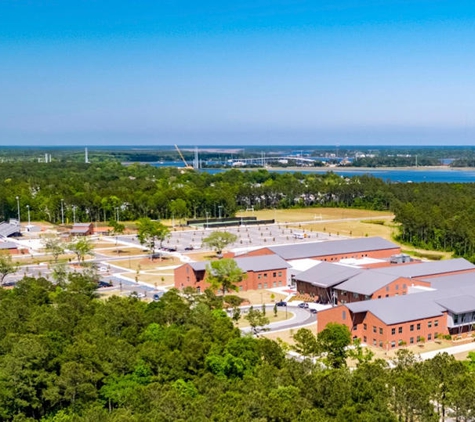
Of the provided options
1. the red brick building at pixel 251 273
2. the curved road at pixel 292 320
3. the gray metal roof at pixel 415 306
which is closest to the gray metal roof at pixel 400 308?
the gray metal roof at pixel 415 306

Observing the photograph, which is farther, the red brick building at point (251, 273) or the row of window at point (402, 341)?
the red brick building at point (251, 273)

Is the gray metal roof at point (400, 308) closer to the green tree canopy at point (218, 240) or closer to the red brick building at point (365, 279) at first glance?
the red brick building at point (365, 279)

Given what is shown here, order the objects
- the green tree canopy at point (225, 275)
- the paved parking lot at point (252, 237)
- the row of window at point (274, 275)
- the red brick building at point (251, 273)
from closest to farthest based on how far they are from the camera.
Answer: the green tree canopy at point (225, 275) → the red brick building at point (251, 273) → the row of window at point (274, 275) → the paved parking lot at point (252, 237)

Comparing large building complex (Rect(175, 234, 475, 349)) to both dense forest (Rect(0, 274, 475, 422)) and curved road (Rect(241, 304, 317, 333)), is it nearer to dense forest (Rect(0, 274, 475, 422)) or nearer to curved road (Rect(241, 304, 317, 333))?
curved road (Rect(241, 304, 317, 333))

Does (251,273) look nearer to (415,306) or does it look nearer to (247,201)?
(415,306)

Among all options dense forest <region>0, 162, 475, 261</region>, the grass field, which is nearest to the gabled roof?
dense forest <region>0, 162, 475, 261</region>

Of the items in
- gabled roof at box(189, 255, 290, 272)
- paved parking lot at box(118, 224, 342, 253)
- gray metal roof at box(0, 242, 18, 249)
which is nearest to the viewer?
gabled roof at box(189, 255, 290, 272)

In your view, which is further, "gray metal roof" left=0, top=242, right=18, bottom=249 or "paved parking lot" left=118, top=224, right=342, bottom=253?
"paved parking lot" left=118, top=224, right=342, bottom=253
